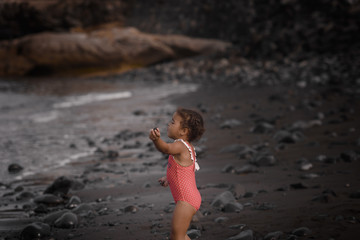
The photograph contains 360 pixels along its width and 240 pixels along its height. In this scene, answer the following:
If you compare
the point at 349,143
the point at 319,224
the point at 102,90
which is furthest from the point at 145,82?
the point at 319,224

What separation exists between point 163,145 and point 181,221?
0.45 m

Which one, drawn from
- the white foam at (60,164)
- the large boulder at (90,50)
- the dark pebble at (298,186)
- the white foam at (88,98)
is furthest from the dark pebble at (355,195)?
the large boulder at (90,50)

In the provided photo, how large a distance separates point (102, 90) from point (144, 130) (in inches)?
339

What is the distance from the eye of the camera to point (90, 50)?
20.8 m

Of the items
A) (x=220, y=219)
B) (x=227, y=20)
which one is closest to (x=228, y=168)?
(x=220, y=219)

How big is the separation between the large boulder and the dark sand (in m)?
15.4

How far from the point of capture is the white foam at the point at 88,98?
11.9 m

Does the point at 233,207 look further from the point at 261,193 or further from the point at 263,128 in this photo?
the point at 263,128

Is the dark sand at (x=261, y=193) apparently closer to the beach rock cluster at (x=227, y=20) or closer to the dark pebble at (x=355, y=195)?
the dark pebble at (x=355, y=195)

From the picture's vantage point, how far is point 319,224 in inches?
97.7

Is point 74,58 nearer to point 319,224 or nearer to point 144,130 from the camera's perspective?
point 144,130

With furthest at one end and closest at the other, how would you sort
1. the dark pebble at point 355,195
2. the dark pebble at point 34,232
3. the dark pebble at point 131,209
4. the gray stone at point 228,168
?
1. the gray stone at point 228,168
2. the dark pebble at point 131,209
3. the dark pebble at point 355,195
4. the dark pebble at point 34,232

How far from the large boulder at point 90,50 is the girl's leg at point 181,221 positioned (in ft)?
61.3

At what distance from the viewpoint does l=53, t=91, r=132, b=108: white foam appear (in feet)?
39.2
